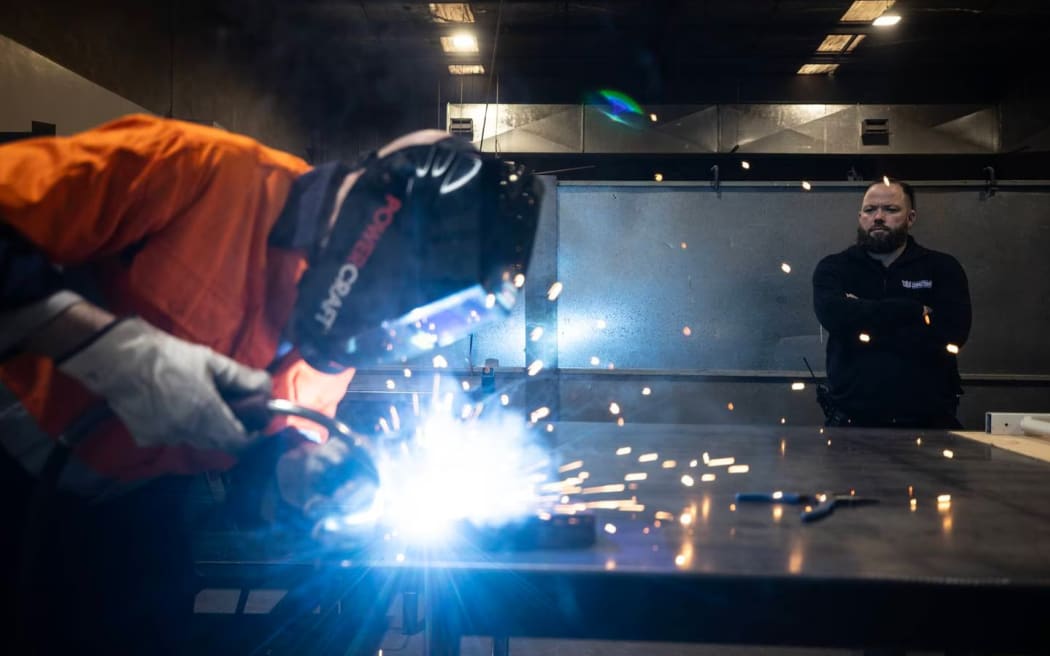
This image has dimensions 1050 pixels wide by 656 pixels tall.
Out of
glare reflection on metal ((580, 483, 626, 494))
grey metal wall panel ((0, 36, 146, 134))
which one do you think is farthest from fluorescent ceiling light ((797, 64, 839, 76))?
glare reflection on metal ((580, 483, 626, 494))

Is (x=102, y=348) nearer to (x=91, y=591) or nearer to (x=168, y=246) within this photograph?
(x=168, y=246)

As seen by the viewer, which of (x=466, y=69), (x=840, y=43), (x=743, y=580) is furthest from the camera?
(x=466, y=69)

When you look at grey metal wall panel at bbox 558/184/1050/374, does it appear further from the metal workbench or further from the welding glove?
the welding glove

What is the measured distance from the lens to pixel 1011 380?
3.72 metres

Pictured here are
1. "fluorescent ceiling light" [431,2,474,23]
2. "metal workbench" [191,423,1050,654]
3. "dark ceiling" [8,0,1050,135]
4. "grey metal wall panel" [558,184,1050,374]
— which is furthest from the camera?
"fluorescent ceiling light" [431,2,474,23]

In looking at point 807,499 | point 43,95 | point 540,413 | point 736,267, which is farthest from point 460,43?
point 807,499

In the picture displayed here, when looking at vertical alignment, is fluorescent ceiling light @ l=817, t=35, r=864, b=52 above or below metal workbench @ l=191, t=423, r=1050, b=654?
above

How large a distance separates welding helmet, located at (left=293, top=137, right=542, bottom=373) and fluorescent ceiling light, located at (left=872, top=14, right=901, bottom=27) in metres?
4.94

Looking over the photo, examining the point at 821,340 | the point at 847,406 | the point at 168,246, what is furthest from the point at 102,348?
the point at 821,340

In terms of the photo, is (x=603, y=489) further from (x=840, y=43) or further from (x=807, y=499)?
(x=840, y=43)

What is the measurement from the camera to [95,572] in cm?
104

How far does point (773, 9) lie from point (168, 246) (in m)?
4.81

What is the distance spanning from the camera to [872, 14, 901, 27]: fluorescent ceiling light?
471 centimetres

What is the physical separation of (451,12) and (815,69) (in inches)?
126
